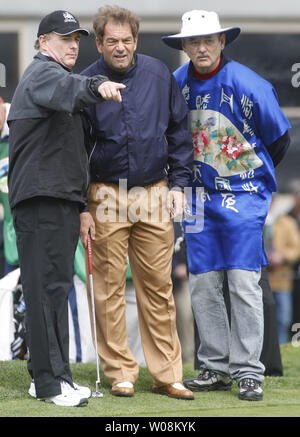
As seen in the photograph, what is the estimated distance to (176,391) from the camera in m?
5.03

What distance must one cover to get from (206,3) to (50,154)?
202 inches

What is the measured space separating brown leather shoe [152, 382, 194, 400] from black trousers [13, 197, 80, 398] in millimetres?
604

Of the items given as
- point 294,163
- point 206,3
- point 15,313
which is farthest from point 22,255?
point 294,163

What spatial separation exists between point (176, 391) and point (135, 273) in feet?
2.20

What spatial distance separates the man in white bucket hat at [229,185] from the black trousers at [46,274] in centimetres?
83

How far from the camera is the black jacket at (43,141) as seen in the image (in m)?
4.58

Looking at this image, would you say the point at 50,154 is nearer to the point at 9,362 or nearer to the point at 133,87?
the point at 133,87

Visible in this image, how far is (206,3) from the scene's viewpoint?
9336 mm

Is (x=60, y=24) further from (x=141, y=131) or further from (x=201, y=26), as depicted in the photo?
(x=201, y=26)

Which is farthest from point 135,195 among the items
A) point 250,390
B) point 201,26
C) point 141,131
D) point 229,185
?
point 250,390

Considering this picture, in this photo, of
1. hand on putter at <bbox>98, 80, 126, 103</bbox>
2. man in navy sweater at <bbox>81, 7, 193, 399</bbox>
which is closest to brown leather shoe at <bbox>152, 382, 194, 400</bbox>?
man in navy sweater at <bbox>81, 7, 193, 399</bbox>

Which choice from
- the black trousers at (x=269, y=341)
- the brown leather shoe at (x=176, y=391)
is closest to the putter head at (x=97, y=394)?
the brown leather shoe at (x=176, y=391)

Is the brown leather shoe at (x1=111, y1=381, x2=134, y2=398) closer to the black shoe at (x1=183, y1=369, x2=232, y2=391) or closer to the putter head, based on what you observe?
the putter head

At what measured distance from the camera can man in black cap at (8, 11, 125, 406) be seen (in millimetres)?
4641
